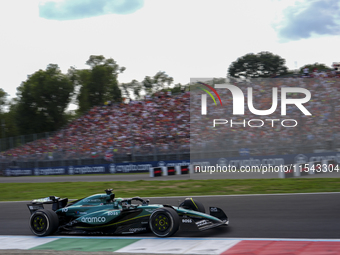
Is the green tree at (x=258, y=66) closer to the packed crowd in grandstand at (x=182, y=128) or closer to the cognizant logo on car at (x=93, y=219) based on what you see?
the packed crowd in grandstand at (x=182, y=128)

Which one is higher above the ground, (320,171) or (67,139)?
Answer: (67,139)

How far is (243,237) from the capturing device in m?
6.50

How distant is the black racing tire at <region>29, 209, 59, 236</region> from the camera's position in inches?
291

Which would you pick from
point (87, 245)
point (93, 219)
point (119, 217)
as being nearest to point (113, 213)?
point (119, 217)

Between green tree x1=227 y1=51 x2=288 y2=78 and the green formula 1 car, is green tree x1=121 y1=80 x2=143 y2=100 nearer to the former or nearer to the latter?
green tree x1=227 y1=51 x2=288 y2=78

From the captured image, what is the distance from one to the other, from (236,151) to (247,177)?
83.8 inches

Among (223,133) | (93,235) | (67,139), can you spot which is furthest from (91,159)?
(93,235)

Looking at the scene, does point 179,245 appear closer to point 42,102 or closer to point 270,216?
point 270,216

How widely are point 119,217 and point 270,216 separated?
3.15 metres

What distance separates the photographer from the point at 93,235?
24.2ft

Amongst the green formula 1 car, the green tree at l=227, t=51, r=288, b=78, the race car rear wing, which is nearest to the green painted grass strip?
the green formula 1 car

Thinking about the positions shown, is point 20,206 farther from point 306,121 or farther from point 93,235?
point 306,121

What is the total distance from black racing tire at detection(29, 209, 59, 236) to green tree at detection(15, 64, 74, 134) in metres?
39.6

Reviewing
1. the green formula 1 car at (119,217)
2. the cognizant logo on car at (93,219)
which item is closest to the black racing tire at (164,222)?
the green formula 1 car at (119,217)
